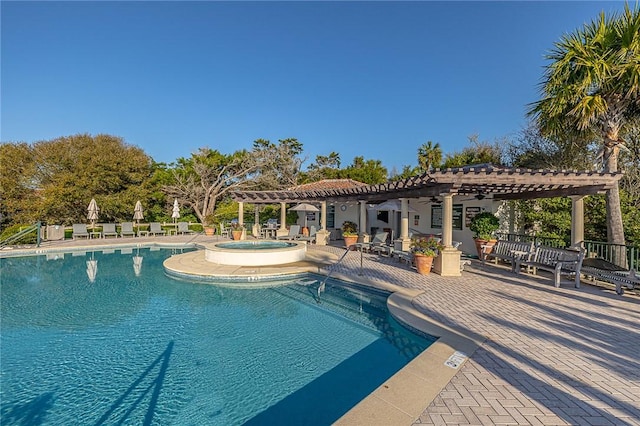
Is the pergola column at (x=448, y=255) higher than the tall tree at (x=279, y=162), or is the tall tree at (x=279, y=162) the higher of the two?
the tall tree at (x=279, y=162)

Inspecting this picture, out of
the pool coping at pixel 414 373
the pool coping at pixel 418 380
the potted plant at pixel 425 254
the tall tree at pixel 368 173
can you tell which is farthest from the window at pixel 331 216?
the pool coping at pixel 418 380

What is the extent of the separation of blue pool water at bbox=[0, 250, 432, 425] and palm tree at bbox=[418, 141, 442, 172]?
25.1m

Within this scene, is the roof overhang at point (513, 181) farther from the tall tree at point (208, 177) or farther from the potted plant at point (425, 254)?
the tall tree at point (208, 177)

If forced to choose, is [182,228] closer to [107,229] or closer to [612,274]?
[107,229]

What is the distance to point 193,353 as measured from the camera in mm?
4988

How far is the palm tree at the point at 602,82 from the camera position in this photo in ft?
28.8

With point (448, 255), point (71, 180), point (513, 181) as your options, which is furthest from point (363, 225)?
point (71, 180)

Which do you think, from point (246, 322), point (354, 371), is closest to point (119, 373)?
point (246, 322)

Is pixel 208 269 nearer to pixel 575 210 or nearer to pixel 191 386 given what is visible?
pixel 191 386

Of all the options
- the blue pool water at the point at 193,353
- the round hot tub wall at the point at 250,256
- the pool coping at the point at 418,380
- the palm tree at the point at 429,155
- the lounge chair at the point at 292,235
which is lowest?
the blue pool water at the point at 193,353

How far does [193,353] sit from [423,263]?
6923 mm

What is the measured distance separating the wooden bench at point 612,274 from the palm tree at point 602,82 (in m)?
2.37

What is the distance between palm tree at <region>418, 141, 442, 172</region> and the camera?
30.2m

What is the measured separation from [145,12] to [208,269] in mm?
12672
